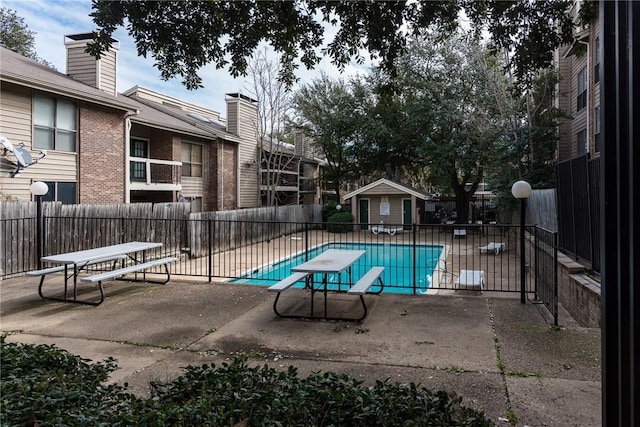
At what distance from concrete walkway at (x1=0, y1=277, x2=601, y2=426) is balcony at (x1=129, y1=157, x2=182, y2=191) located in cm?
933

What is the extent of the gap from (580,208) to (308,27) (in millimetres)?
6124

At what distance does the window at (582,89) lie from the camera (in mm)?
14734

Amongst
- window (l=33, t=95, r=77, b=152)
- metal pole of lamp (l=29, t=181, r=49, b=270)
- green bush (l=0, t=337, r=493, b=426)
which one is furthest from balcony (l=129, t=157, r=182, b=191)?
green bush (l=0, t=337, r=493, b=426)

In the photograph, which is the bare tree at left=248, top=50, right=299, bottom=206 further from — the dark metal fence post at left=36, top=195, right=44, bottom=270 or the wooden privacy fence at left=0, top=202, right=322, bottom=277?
the dark metal fence post at left=36, top=195, right=44, bottom=270

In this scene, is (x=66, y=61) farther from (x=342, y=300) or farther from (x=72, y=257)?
(x=342, y=300)

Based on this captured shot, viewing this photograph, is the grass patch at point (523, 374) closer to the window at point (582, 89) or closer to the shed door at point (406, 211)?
the window at point (582, 89)

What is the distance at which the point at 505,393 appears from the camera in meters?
3.35

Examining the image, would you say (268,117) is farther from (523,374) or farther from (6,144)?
(523,374)

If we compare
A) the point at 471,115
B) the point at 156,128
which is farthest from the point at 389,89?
the point at 471,115

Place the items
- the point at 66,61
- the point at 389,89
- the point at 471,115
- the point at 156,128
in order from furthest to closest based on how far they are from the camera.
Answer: the point at 471,115, the point at 156,128, the point at 66,61, the point at 389,89

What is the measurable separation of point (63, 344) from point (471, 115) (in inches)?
823

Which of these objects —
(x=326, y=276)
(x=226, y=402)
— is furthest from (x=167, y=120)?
(x=226, y=402)

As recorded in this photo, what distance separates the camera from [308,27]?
4.77m
